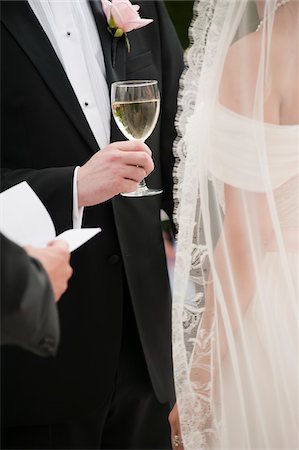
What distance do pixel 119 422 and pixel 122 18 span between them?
1.23 m

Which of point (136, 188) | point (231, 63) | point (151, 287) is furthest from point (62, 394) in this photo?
point (231, 63)

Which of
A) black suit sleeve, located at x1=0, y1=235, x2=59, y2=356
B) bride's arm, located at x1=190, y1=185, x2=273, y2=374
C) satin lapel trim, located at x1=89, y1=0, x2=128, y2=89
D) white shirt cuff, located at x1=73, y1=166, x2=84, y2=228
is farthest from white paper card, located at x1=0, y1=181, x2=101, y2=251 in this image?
satin lapel trim, located at x1=89, y1=0, x2=128, y2=89

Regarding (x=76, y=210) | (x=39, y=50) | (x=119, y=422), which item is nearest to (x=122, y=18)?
(x=39, y=50)

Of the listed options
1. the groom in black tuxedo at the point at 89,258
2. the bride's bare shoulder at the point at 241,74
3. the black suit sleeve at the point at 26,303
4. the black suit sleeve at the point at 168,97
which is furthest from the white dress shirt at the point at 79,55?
the black suit sleeve at the point at 26,303

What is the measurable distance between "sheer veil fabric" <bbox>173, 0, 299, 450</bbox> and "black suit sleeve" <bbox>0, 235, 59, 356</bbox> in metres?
0.72

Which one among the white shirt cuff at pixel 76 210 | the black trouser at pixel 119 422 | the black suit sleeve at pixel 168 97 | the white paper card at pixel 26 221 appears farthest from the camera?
the black suit sleeve at pixel 168 97

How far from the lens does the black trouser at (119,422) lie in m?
2.53

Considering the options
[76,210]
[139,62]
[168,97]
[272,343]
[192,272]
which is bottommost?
[272,343]

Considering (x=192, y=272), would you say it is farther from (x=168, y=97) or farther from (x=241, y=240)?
(x=168, y=97)

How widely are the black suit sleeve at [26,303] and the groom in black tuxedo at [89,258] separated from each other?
0.78 meters

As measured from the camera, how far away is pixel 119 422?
2.64m

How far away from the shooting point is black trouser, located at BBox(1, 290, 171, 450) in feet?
8.29

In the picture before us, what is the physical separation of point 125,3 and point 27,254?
1.22 m

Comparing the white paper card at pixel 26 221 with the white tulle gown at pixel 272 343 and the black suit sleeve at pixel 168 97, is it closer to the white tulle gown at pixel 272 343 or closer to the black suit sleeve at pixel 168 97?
the white tulle gown at pixel 272 343
